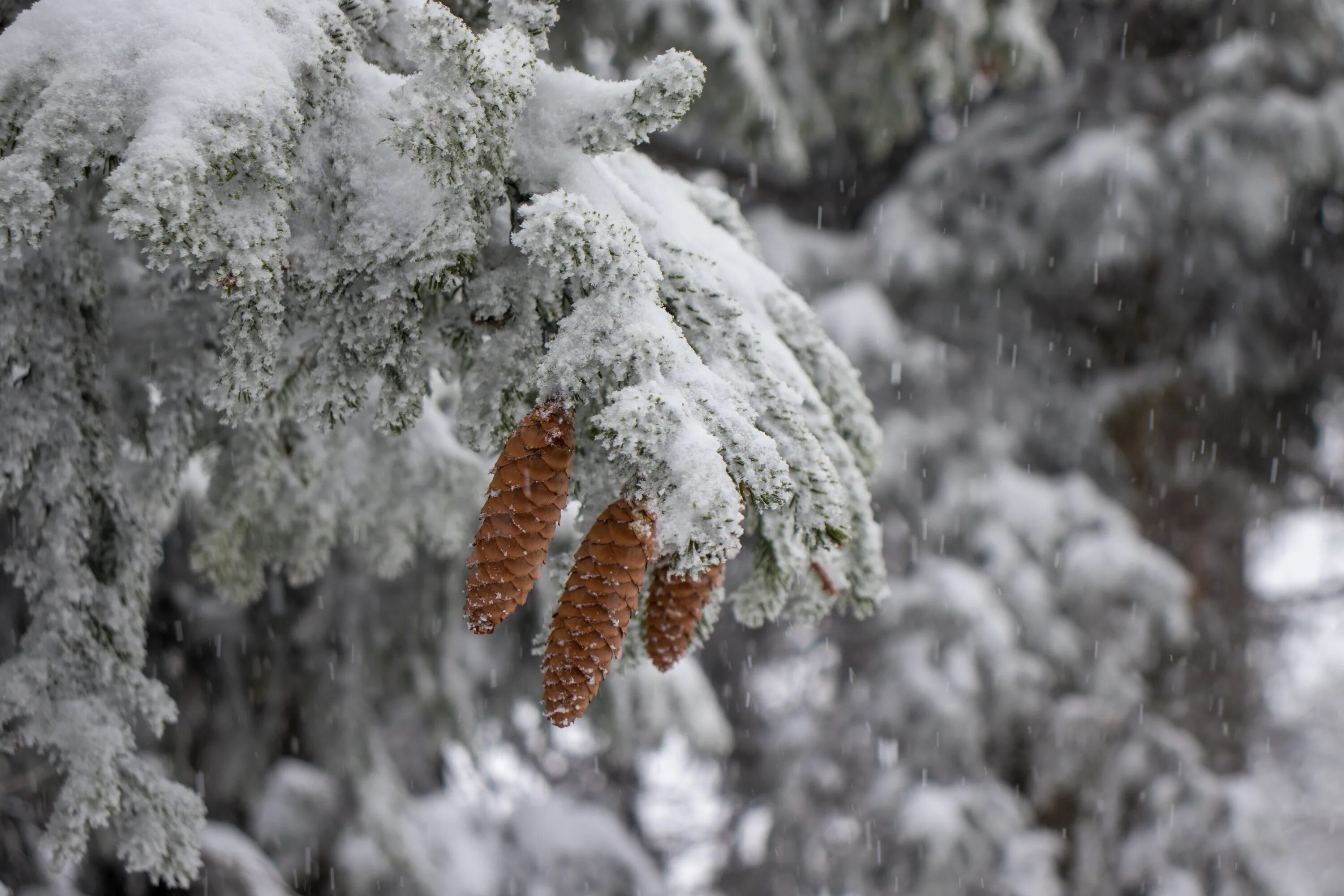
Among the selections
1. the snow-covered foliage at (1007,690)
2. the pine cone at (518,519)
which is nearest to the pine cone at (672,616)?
the pine cone at (518,519)

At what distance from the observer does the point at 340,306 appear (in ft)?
3.28

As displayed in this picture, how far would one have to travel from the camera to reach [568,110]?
961 millimetres

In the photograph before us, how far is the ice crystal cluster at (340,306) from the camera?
0.81 m

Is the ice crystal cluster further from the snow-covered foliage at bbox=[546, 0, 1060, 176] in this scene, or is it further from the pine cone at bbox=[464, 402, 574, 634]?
the snow-covered foliage at bbox=[546, 0, 1060, 176]

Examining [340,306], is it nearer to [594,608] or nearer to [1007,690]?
[594,608]

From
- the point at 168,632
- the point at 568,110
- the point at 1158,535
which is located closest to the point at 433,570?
the point at 168,632

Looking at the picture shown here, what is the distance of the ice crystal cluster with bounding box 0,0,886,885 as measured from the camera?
32.1 inches

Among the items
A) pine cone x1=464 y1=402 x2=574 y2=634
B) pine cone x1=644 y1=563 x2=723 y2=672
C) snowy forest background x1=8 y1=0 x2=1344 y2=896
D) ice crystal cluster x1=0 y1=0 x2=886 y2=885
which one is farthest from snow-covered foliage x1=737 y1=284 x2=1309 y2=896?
pine cone x1=464 y1=402 x2=574 y2=634

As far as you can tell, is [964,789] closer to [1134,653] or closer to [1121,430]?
[1134,653]

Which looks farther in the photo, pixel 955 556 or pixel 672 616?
pixel 955 556

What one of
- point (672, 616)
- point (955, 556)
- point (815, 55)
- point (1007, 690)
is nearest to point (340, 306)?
point (672, 616)

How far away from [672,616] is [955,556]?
4.28 metres

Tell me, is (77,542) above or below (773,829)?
above

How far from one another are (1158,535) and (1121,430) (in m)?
0.80
